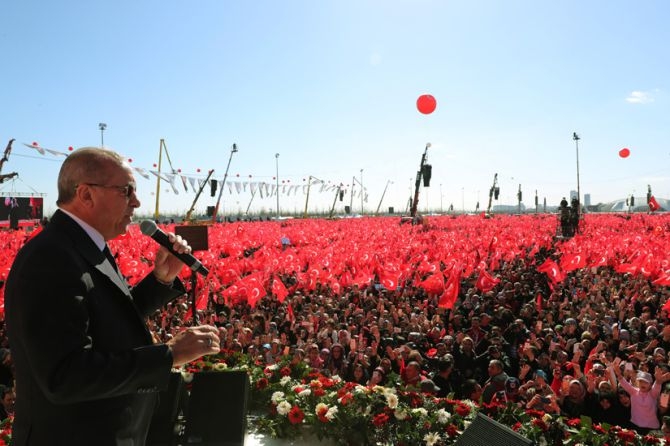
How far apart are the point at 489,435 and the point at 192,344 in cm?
226

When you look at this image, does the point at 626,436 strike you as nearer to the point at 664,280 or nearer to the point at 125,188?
the point at 125,188

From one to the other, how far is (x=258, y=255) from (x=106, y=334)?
16.9 m

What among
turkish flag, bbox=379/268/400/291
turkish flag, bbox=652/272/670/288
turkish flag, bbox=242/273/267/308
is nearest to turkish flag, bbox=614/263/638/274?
turkish flag, bbox=652/272/670/288

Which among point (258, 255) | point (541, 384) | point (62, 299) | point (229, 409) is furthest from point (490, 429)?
point (258, 255)

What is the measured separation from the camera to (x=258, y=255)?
18594mm

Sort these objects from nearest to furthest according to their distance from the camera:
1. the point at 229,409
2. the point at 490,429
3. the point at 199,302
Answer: the point at 229,409, the point at 490,429, the point at 199,302

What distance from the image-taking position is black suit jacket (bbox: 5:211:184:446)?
165cm

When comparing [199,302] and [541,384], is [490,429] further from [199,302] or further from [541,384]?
[199,302]

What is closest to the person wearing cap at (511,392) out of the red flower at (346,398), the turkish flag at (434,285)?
the red flower at (346,398)

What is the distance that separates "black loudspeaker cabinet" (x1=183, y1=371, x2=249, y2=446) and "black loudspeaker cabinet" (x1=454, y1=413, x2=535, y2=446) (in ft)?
4.90

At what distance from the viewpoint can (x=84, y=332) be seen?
1.72 meters

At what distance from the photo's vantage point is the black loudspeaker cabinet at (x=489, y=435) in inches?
124

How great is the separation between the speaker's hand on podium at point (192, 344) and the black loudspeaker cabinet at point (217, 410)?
4.12 ft

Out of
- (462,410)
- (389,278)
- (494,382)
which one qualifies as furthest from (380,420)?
(389,278)
